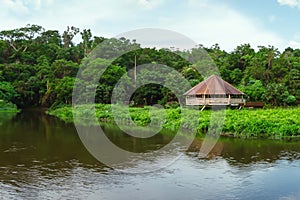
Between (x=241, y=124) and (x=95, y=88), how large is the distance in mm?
20631

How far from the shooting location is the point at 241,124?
18922 millimetres

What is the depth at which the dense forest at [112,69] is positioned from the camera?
3334 cm

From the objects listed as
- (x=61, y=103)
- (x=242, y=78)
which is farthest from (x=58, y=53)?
(x=242, y=78)

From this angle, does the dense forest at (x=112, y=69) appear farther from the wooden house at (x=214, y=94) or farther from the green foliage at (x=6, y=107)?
the wooden house at (x=214, y=94)

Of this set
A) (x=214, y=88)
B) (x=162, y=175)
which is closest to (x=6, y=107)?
(x=214, y=88)

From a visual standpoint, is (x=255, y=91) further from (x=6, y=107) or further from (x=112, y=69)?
(x=6, y=107)

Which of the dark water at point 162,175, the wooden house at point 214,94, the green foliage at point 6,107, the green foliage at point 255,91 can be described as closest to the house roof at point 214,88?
the wooden house at point 214,94

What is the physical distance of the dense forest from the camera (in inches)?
1313

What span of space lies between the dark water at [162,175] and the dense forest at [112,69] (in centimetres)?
1694

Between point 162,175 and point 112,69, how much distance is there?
1122 inches

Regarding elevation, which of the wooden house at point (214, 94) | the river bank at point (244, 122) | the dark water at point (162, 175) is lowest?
the dark water at point (162, 175)

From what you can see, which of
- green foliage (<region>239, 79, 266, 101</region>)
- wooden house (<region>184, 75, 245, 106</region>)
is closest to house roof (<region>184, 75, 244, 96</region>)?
wooden house (<region>184, 75, 245, 106</region>)

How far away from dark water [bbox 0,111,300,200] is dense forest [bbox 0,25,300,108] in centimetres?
1694

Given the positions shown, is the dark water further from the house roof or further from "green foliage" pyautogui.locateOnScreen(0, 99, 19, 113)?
"green foliage" pyautogui.locateOnScreen(0, 99, 19, 113)
